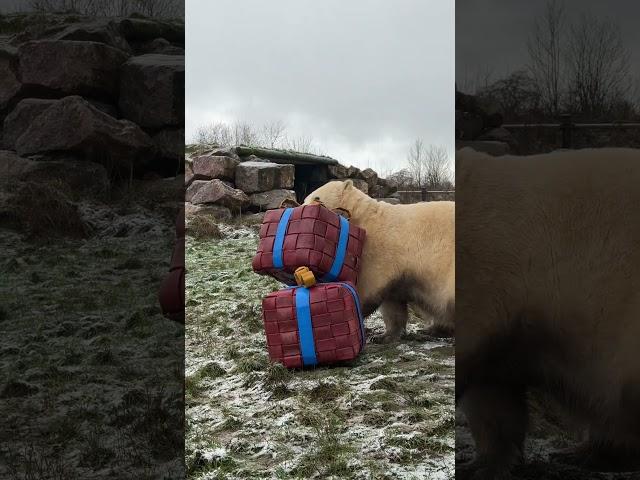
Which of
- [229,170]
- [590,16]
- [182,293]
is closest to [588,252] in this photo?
[590,16]

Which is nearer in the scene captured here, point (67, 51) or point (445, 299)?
point (67, 51)

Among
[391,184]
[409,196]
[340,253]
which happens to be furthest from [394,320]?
[391,184]

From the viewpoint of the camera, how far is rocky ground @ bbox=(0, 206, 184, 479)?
41.6 inches

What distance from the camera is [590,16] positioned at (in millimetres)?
1182

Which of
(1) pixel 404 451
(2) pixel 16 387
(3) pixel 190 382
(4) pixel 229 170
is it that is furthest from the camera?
(4) pixel 229 170

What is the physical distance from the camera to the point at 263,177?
30.1 feet

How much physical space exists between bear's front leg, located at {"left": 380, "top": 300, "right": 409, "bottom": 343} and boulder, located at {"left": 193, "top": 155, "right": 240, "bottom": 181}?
208 inches

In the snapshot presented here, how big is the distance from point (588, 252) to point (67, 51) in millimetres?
1020

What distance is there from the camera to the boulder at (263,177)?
9180 mm

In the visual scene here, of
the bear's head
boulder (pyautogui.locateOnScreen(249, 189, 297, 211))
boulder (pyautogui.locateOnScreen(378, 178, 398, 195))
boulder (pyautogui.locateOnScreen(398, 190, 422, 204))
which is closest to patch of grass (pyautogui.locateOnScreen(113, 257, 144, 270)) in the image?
the bear's head

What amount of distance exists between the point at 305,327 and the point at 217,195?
5.45 m

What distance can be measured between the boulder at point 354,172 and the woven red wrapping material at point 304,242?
242 inches

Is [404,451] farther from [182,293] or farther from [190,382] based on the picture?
[182,293]

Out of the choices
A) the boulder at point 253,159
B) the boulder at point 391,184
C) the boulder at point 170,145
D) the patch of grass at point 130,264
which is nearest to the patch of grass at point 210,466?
the patch of grass at point 130,264
